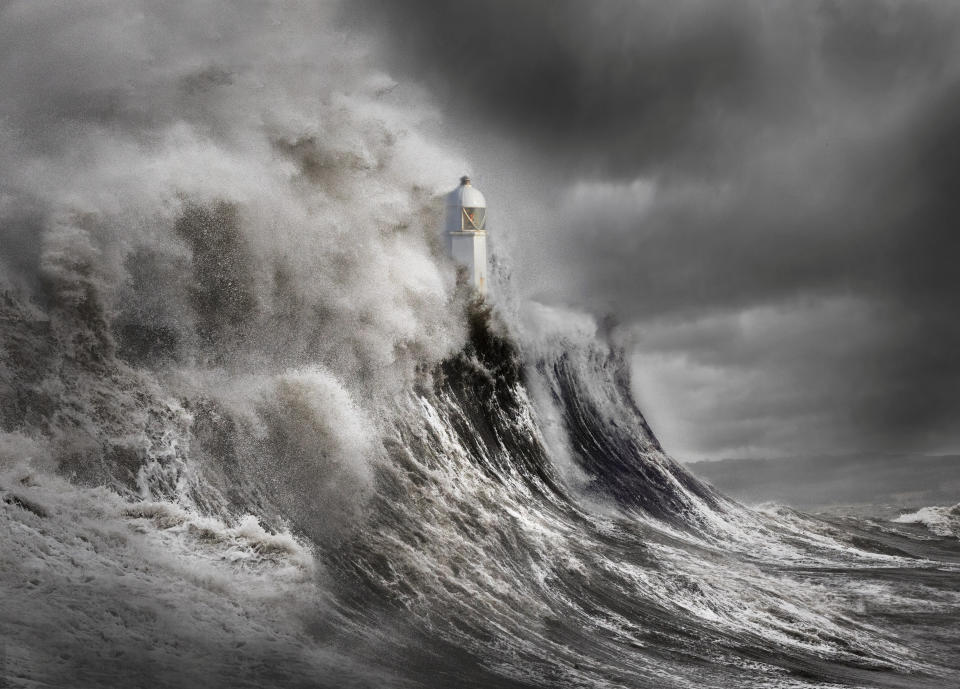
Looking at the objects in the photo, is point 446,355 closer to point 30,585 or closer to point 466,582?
point 466,582

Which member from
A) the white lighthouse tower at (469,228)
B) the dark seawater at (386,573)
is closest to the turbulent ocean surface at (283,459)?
the dark seawater at (386,573)

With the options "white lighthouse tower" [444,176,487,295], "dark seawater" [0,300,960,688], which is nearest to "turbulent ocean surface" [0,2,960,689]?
"dark seawater" [0,300,960,688]

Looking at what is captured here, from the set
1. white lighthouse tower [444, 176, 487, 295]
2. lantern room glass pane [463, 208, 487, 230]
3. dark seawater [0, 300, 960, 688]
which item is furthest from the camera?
lantern room glass pane [463, 208, 487, 230]

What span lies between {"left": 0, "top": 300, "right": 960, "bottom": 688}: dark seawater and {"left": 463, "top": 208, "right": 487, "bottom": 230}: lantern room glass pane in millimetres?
3348

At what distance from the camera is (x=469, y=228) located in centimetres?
1859

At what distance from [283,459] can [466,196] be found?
435 inches

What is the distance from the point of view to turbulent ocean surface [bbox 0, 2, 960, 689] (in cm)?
638

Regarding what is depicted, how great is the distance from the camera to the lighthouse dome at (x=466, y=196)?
61.0 feet

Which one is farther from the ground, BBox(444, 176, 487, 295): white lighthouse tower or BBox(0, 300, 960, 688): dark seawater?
BBox(444, 176, 487, 295): white lighthouse tower

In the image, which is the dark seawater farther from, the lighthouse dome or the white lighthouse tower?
the lighthouse dome

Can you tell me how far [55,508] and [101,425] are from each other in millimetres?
1319

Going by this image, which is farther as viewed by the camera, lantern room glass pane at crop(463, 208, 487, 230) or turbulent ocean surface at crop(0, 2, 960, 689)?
lantern room glass pane at crop(463, 208, 487, 230)

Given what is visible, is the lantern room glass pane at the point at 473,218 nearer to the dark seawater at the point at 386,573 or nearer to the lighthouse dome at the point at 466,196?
the lighthouse dome at the point at 466,196

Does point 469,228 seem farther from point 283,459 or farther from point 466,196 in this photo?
point 283,459
